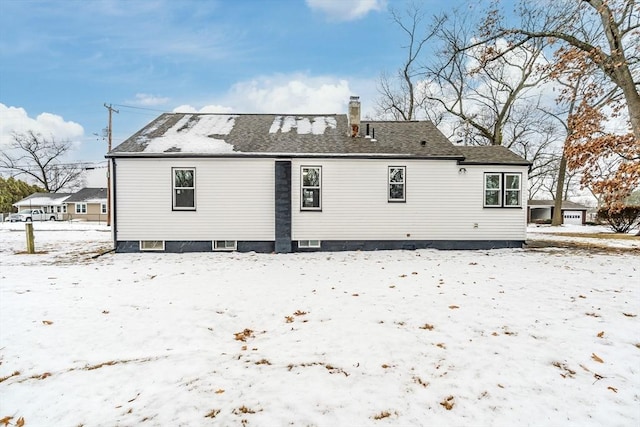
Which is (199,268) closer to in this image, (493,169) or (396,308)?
(396,308)

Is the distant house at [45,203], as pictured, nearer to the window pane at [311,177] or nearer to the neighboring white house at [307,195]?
the neighboring white house at [307,195]

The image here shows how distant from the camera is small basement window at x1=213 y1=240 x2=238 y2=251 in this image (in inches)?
447

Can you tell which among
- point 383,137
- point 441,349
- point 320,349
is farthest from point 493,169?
point 320,349

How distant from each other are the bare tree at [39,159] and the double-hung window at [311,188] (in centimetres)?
6026

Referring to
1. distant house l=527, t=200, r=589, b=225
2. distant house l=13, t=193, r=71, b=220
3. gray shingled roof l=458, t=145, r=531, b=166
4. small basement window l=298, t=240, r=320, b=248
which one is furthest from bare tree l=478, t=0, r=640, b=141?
distant house l=13, t=193, r=71, b=220

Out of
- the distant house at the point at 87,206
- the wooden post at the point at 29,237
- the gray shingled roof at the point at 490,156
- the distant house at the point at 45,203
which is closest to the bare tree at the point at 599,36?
the gray shingled roof at the point at 490,156

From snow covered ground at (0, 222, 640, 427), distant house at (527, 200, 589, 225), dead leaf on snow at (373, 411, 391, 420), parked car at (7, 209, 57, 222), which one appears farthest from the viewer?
parked car at (7, 209, 57, 222)

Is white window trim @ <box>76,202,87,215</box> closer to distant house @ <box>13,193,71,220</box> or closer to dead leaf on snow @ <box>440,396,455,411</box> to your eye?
distant house @ <box>13,193,71,220</box>

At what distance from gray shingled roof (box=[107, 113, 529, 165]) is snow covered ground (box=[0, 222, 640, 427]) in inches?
206

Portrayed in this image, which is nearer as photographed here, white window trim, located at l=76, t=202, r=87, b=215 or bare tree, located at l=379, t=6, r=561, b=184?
bare tree, located at l=379, t=6, r=561, b=184

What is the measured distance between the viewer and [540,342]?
13.0 feet

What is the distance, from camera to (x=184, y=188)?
36.9 feet

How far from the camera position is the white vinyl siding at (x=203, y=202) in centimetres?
1114

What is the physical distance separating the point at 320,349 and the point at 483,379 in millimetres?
1749
